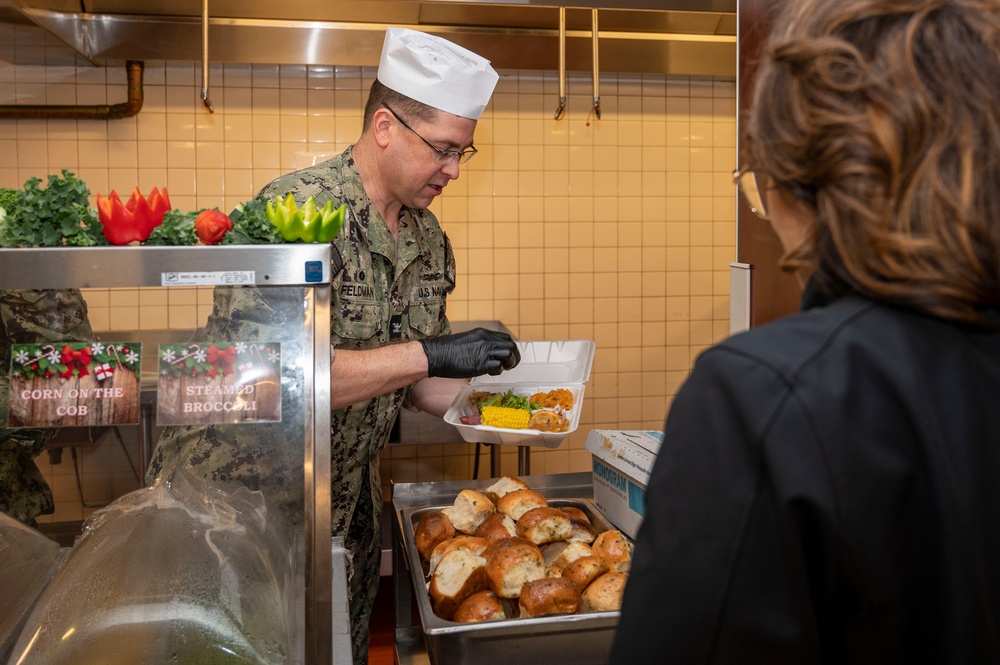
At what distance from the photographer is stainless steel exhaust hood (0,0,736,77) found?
3074 millimetres

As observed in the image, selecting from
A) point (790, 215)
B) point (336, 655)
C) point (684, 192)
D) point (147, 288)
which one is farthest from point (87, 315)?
point (684, 192)

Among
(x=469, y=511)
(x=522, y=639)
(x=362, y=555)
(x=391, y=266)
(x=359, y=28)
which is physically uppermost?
(x=359, y=28)

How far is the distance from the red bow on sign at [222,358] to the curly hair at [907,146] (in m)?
0.79

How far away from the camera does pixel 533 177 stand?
12.6ft

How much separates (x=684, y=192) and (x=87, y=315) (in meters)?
3.20

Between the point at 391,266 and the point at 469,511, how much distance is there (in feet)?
2.37

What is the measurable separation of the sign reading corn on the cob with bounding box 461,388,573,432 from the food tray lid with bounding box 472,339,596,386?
97 mm

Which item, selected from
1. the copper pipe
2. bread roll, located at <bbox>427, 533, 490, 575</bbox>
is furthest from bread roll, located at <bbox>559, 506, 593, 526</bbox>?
the copper pipe

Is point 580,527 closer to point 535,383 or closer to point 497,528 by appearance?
point 497,528

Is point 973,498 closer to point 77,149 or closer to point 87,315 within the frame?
point 87,315

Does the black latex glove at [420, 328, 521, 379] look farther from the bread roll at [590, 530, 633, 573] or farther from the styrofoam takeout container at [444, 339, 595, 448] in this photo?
the bread roll at [590, 530, 633, 573]

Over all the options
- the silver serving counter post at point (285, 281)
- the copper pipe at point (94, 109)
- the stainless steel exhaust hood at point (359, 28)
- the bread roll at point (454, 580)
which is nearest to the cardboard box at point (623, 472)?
the bread roll at point (454, 580)

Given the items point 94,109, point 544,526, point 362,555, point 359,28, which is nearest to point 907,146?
point 544,526

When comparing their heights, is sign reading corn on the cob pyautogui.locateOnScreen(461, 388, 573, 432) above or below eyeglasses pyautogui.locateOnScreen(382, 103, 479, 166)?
below
